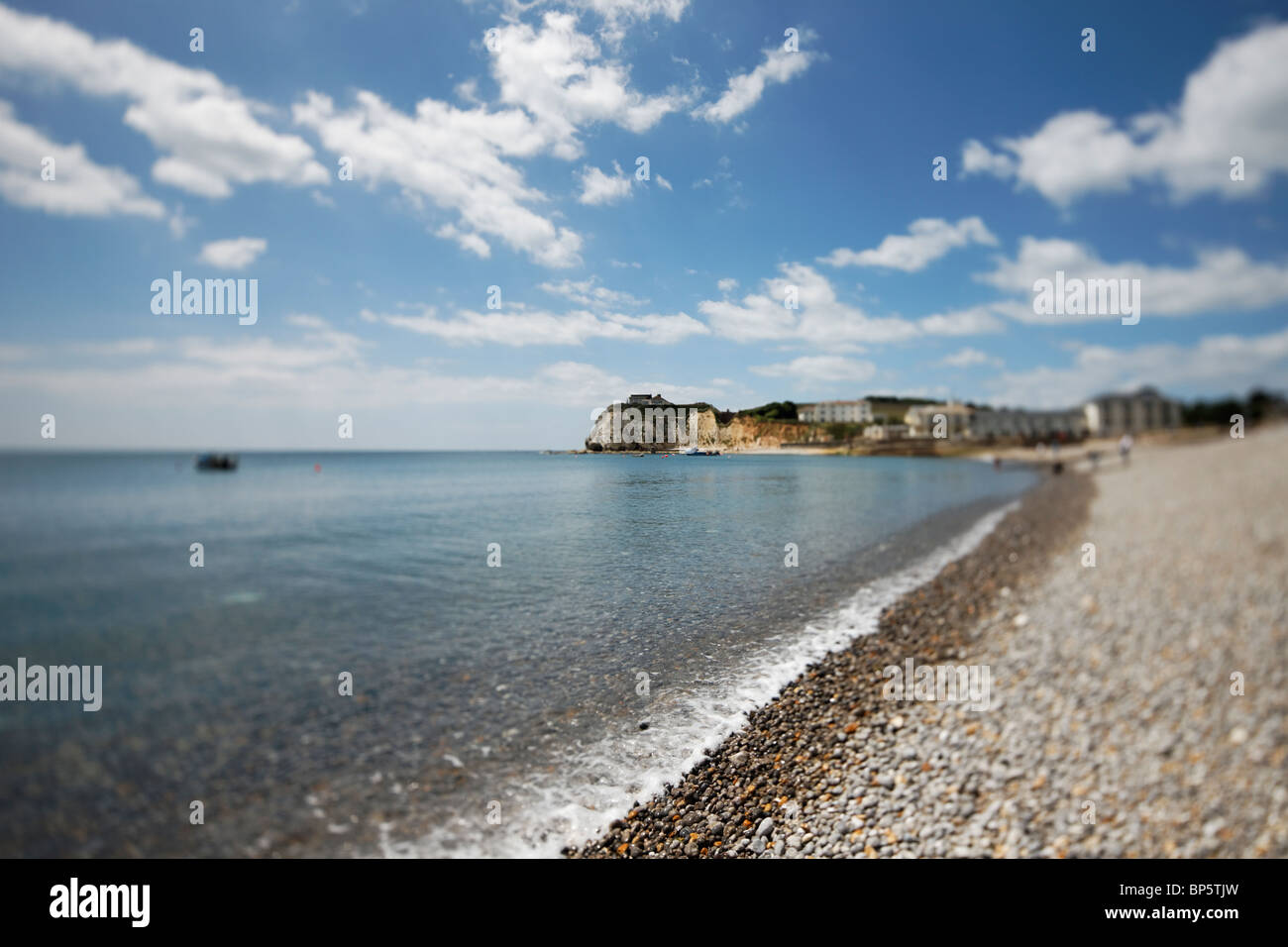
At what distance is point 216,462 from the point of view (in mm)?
3006

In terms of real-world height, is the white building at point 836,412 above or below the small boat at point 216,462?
above

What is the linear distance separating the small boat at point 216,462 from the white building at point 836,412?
3235 mm

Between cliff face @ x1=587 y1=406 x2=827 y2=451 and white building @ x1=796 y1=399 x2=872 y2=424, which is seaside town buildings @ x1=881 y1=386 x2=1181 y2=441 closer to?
white building @ x1=796 y1=399 x2=872 y2=424

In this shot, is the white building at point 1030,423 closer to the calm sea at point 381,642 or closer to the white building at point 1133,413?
the white building at point 1133,413

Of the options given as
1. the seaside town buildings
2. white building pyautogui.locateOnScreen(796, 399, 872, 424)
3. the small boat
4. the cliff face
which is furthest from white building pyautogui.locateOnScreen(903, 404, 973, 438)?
the small boat

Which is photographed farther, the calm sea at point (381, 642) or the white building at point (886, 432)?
the white building at point (886, 432)

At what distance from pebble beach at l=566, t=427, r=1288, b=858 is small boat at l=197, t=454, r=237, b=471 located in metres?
3.01

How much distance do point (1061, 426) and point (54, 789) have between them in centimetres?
563

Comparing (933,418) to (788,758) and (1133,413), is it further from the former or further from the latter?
(788,758)

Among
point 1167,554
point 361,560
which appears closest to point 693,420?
point 361,560

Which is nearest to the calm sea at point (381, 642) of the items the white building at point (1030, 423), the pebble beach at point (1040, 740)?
the pebble beach at point (1040, 740)

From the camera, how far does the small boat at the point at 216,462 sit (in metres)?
2.87

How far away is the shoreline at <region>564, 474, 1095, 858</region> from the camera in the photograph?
281 cm
